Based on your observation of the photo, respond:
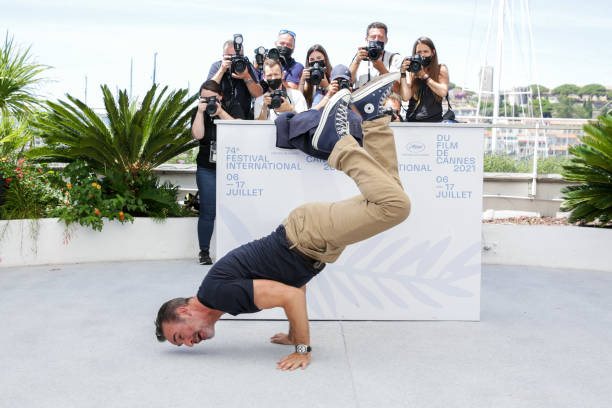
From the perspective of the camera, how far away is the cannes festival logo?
390cm

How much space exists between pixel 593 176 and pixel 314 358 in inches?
165

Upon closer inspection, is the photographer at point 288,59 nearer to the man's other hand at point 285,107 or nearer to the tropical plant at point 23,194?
the man's other hand at point 285,107

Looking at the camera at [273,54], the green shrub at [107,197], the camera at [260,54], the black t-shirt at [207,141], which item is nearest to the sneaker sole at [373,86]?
the camera at [273,54]

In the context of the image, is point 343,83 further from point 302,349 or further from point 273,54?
point 302,349

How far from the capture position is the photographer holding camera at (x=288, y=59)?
503 centimetres

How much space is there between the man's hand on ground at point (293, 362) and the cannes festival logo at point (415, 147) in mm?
1602

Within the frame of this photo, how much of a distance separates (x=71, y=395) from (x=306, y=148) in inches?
76.5

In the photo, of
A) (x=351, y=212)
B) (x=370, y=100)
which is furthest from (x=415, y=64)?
(x=351, y=212)

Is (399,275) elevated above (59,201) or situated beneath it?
situated beneath

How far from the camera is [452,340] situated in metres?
3.54

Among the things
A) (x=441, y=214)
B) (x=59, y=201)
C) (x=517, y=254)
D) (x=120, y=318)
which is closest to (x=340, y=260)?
(x=441, y=214)

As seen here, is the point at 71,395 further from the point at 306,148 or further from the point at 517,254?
the point at 517,254

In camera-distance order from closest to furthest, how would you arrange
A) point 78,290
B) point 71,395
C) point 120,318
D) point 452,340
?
point 71,395, point 452,340, point 120,318, point 78,290

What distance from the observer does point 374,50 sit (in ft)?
15.2
